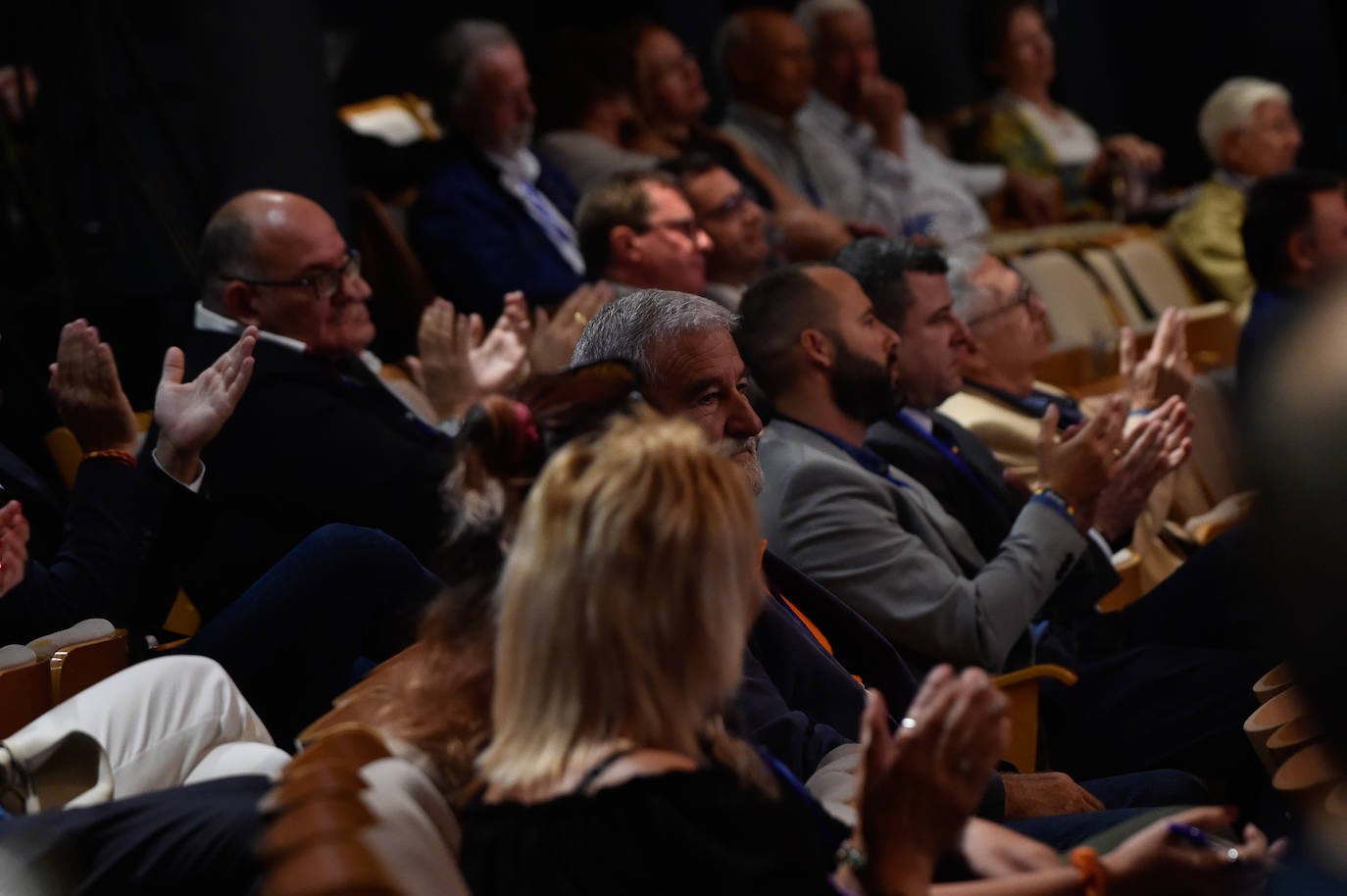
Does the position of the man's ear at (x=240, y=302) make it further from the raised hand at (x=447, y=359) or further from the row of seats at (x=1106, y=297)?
the row of seats at (x=1106, y=297)

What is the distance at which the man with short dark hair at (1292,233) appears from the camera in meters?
4.62

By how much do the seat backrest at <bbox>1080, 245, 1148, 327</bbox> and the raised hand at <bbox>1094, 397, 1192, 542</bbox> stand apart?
266 cm

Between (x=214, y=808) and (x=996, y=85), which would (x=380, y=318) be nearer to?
(x=214, y=808)

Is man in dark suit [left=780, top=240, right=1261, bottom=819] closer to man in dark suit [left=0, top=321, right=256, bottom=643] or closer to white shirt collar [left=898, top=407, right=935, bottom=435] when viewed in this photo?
white shirt collar [left=898, top=407, right=935, bottom=435]

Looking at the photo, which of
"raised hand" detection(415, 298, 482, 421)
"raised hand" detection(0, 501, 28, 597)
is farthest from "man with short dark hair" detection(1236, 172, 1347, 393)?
"raised hand" detection(0, 501, 28, 597)

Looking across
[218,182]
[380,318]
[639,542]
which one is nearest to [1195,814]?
[639,542]

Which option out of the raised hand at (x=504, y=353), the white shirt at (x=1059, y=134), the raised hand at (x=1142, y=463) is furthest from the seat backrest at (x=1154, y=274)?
the raised hand at (x=504, y=353)

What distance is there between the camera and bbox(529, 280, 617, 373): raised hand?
3.51 meters

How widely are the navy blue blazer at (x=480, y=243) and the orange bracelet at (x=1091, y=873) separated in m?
2.90

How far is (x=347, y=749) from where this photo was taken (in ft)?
4.97

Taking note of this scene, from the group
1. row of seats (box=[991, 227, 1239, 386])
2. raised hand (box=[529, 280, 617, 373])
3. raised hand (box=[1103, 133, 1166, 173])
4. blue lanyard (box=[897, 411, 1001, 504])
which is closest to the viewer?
blue lanyard (box=[897, 411, 1001, 504])

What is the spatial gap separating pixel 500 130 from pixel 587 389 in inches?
132

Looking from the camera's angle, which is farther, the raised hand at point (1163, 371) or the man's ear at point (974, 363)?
the man's ear at point (974, 363)

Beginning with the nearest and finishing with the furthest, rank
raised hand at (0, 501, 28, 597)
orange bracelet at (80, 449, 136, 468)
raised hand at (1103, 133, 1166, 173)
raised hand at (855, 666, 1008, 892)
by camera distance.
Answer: raised hand at (855, 666, 1008, 892) < raised hand at (0, 501, 28, 597) < orange bracelet at (80, 449, 136, 468) < raised hand at (1103, 133, 1166, 173)
